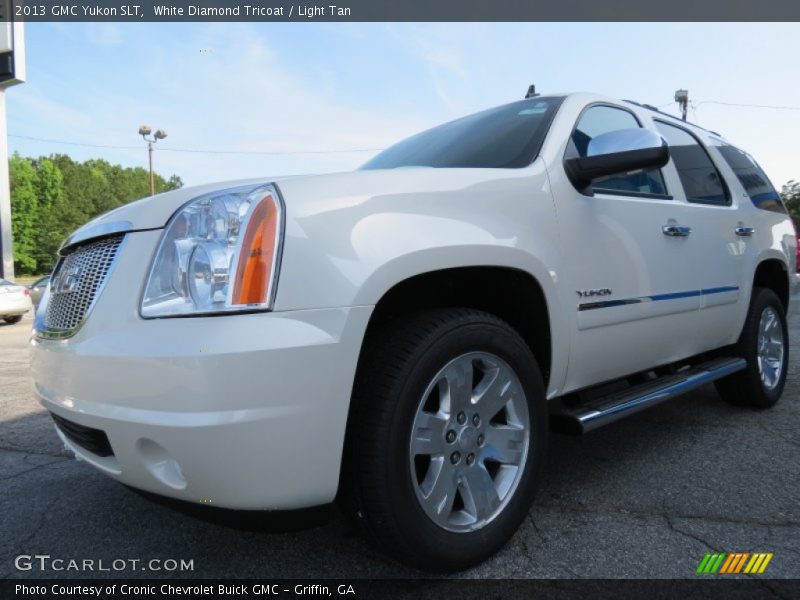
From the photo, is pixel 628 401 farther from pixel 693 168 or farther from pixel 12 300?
pixel 12 300

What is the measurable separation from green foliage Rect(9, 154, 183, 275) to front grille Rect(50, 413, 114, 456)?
51.6m

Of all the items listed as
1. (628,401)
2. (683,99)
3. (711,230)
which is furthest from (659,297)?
(683,99)

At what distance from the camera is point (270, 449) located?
144cm

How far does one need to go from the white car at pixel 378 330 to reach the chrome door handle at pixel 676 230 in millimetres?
113

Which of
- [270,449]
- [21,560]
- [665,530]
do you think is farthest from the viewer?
[665,530]

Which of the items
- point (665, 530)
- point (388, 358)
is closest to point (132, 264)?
point (388, 358)

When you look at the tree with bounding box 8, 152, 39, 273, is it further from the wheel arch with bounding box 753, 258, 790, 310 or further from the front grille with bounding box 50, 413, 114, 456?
the wheel arch with bounding box 753, 258, 790, 310

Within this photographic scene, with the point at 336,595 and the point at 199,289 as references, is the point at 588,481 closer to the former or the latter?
the point at 336,595

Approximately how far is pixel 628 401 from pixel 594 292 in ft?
1.79

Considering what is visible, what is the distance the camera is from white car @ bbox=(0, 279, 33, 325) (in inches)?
504

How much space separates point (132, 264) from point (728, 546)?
2.16m

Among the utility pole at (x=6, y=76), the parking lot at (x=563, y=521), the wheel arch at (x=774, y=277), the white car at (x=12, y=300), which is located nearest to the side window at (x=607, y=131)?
the parking lot at (x=563, y=521)

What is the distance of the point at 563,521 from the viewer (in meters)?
2.17

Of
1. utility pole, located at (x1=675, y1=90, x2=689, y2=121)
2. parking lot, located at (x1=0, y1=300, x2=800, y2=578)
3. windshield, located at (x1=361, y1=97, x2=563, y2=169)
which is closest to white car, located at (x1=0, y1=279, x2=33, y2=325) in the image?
parking lot, located at (x1=0, y1=300, x2=800, y2=578)
